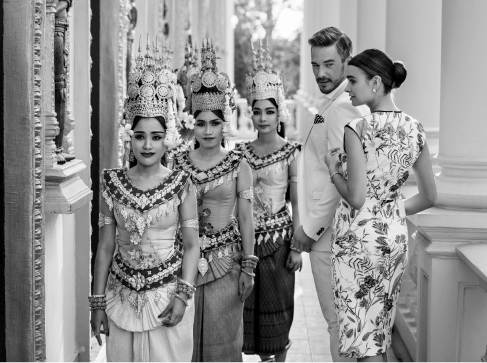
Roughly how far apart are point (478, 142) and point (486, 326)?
3.39 feet

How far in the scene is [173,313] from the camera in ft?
11.3

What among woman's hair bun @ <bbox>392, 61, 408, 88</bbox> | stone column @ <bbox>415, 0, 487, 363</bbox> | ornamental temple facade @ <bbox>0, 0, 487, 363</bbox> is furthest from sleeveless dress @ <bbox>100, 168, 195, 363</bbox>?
stone column @ <bbox>415, 0, 487, 363</bbox>

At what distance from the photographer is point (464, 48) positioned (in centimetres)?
472

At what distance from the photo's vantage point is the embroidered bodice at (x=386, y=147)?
383cm

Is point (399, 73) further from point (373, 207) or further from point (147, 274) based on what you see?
point (147, 274)

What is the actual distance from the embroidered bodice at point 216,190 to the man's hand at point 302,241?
429mm

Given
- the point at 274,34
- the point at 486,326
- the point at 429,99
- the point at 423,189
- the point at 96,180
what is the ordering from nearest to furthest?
the point at 423,189, the point at 486,326, the point at 96,180, the point at 429,99, the point at 274,34

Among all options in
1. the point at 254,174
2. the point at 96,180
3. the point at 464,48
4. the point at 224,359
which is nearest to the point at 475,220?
the point at 464,48

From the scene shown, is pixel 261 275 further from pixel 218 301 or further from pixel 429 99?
pixel 429 99

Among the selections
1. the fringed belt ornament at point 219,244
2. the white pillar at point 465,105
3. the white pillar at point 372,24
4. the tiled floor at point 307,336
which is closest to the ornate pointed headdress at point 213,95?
the fringed belt ornament at point 219,244

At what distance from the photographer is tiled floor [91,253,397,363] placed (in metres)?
5.68

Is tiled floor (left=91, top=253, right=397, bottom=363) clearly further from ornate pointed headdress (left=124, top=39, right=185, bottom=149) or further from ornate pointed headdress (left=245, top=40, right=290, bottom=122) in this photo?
ornate pointed headdress (left=124, top=39, right=185, bottom=149)

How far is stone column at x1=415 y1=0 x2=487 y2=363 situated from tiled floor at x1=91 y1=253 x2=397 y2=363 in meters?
1.09

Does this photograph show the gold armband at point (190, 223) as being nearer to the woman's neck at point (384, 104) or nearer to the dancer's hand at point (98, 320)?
the dancer's hand at point (98, 320)
